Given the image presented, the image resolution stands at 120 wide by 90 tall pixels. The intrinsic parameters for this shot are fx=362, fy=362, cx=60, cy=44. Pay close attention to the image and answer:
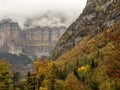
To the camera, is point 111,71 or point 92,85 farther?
point 92,85

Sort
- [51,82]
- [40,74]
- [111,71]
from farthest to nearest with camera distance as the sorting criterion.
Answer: [51,82], [40,74], [111,71]

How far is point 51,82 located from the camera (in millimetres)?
164875

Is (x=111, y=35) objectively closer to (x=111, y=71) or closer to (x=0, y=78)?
(x=111, y=71)

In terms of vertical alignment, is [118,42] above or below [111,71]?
above

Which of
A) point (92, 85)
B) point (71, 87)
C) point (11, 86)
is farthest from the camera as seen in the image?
point (92, 85)

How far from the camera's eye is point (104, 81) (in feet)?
600

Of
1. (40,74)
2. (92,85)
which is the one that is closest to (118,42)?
(40,74)

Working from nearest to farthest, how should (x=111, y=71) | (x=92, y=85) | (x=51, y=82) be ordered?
1. (x=111, y=71)
2. (x=51, y=82)
3. (x=92, y=85)

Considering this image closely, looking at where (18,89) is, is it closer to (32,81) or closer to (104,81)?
(32,81)

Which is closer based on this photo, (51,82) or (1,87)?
(1,87)

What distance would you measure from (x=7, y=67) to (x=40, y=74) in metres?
15.3

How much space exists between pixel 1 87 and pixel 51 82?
39.1 metres

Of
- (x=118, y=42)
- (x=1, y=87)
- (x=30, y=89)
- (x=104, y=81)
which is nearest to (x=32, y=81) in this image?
(x=30, y=89)

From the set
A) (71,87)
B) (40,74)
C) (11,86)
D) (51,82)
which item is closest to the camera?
(40,74)
